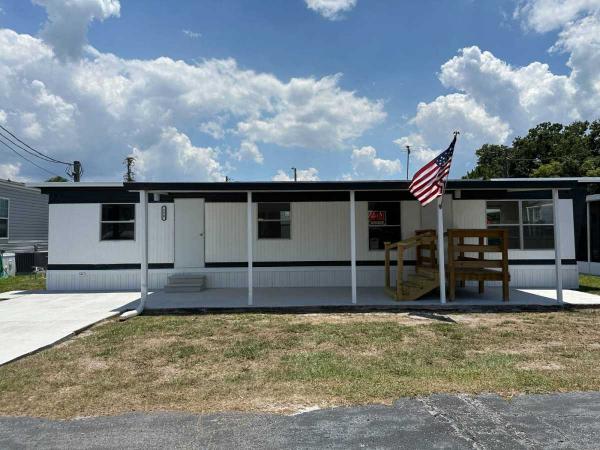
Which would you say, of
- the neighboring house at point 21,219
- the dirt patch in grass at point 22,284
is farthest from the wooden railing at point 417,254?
the neighboring house at point 21,219

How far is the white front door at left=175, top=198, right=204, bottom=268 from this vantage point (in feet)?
36.6

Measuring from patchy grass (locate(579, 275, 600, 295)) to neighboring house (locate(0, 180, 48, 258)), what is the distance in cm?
1777

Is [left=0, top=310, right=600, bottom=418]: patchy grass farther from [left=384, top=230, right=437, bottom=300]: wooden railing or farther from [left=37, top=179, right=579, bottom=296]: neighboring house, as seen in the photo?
[left=37, top=179, right=579, bottom=296]: neighboring house

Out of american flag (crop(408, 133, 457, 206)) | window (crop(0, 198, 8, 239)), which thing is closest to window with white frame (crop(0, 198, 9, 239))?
window (crop(0, 198, 8, 239))

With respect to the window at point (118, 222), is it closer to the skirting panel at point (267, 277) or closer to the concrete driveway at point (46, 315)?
the skirting panel at point (267, 277)

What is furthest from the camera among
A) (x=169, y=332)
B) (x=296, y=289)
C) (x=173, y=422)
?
(x=296, y=289)

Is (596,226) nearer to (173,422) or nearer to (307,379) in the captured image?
(307,379)

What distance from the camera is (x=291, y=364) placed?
495 centimetres

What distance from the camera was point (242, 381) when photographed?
175 inches

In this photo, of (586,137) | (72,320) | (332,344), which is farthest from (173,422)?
(586,137)

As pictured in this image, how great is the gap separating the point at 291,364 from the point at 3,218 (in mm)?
15569

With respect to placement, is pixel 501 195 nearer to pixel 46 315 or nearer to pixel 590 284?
pixel 590 284

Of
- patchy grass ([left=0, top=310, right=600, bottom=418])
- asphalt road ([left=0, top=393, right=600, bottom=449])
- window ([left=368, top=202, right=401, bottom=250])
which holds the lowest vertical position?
asphalt road ([left=0, top=393, right=600, bottom=449])

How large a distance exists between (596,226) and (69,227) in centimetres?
1568
